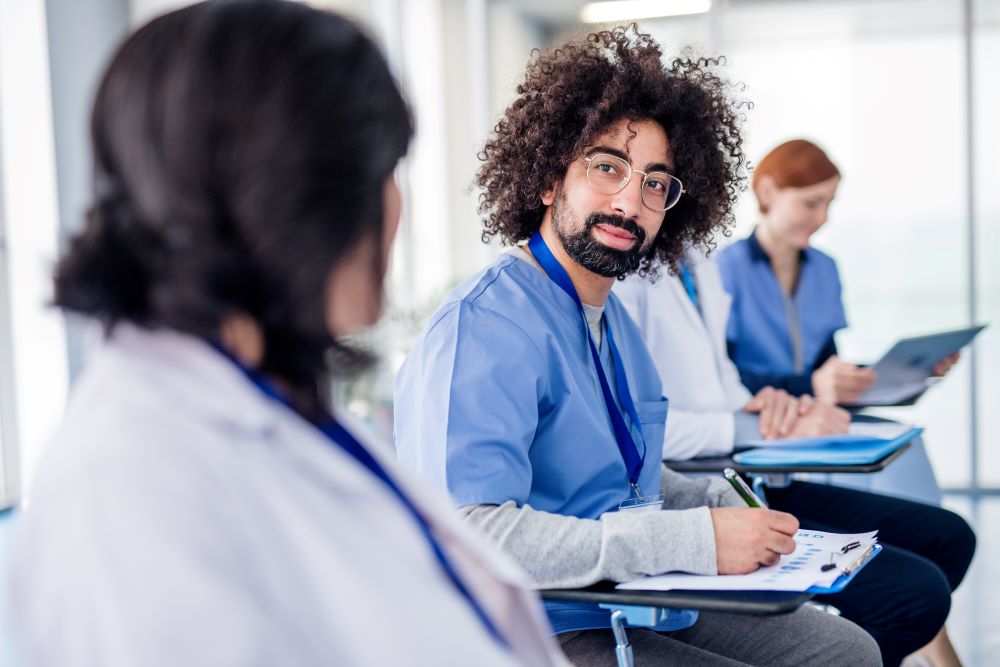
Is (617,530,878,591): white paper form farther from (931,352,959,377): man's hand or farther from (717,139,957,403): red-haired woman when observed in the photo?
(717,139,957,403): red-haired woman

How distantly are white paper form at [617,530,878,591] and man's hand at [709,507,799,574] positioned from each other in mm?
14

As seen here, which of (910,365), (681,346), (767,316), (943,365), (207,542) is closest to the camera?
(207,542)

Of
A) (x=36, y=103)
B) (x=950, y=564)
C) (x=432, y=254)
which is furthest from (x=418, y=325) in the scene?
(x=950, y=564)

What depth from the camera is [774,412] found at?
2.19 meters

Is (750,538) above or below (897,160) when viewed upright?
below

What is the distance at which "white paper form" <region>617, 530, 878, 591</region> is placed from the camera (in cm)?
120

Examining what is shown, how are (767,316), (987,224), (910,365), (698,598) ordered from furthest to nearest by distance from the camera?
1. (987,224)
2. (767,316)
3. (910,365)
4. (698,598)

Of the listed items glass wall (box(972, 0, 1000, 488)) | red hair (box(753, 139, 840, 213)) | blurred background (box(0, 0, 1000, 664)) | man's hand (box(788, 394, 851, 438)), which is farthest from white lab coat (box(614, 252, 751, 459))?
glass wall (box(972, 0, 1000, 488))

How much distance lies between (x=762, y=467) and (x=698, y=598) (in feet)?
2.37

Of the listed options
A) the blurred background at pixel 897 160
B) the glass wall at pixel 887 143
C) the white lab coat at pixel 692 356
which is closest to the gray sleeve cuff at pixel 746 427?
the white lab coat at pixel 692 356

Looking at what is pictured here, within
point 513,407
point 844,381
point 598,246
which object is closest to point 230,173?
point 513,407

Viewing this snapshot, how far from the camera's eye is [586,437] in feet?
4.79

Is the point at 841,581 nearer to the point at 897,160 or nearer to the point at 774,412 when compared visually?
the point at 774,412

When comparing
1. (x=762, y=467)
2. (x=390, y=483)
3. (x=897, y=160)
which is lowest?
(x=762, y=467)
